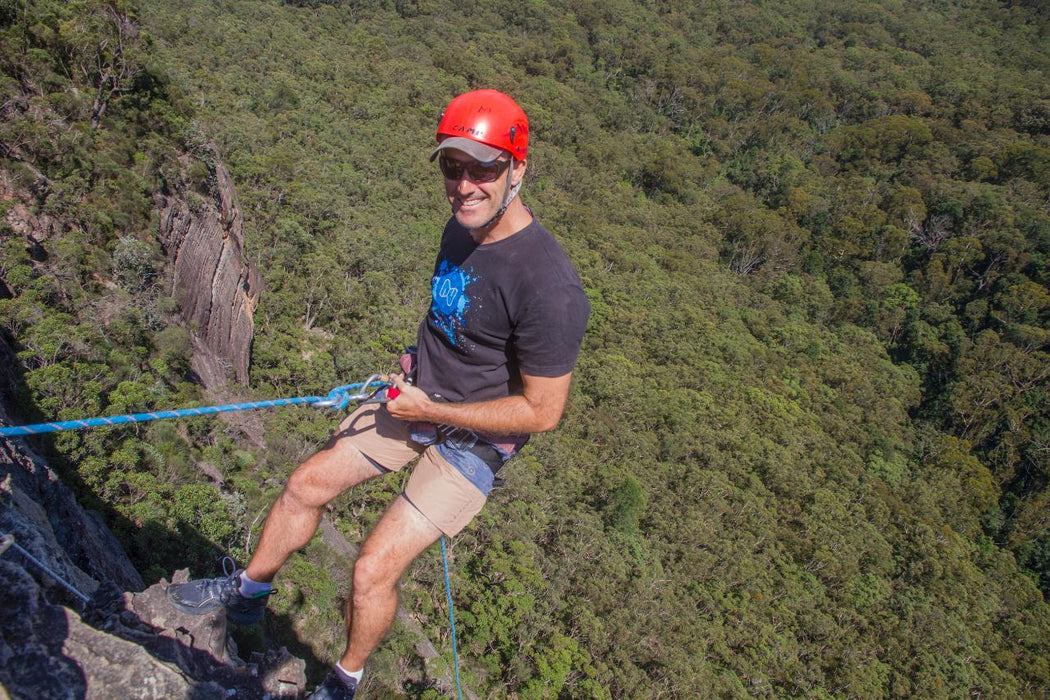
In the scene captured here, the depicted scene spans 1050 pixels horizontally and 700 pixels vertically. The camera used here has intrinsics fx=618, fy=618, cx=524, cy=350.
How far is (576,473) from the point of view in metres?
26.7

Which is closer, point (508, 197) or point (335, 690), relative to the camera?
point (508, 197)

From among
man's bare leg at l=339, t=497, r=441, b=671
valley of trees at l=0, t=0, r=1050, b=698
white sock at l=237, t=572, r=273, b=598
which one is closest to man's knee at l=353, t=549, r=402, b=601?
man's bare leg at l=339, t=497, r=441, b=671

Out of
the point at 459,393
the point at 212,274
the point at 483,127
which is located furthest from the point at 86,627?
the point at 212,274

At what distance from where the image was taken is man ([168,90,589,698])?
2.64 m

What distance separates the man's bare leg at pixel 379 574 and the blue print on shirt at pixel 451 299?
2.98 feet

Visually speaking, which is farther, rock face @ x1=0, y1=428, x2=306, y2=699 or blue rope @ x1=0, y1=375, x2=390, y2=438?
blue rope @ x1=0, y1=375, x2=390, y2=438

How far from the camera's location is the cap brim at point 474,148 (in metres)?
2.54

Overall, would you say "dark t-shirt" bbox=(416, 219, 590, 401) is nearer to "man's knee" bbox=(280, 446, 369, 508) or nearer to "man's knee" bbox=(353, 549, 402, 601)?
"man's knee" bbox=(280, 446, 369, 508)

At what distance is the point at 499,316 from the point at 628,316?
129 ft

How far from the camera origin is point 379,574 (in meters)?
2.93

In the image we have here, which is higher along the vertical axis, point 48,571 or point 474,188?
point 474,188

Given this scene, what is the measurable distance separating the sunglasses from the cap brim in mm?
34

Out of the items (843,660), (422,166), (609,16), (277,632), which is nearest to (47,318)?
(277,632)

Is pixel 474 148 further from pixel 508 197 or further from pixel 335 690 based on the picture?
pixel 335 690
